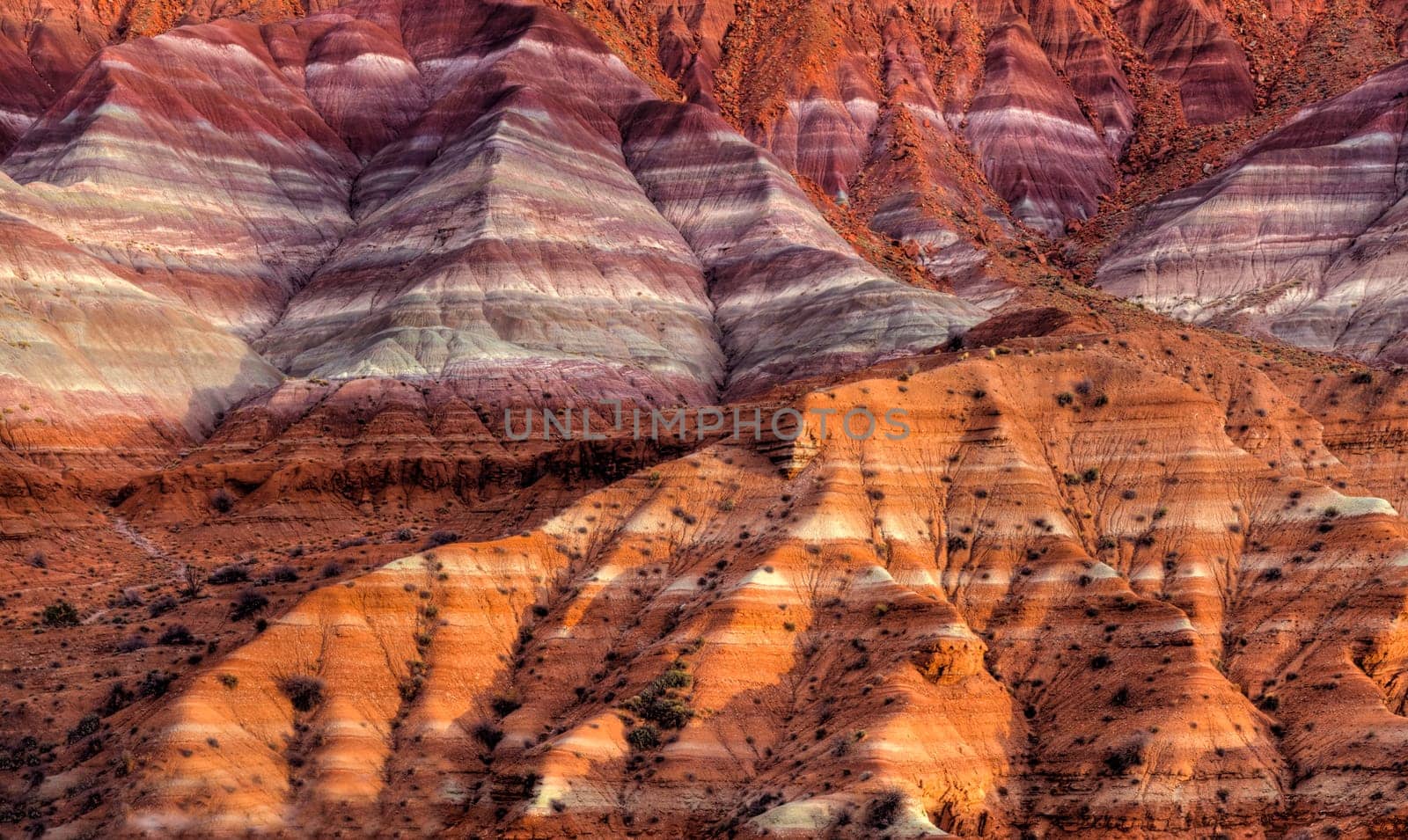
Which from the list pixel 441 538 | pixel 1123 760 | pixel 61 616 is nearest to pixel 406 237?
pixel 441 538

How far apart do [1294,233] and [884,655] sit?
412 feet

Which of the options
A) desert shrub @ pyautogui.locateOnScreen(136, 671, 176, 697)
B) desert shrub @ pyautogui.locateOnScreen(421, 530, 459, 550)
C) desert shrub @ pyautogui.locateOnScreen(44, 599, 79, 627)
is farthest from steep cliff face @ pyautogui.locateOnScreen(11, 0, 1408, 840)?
desert shrub @ pyautogui.locateOnScreen(421, 530, 459, 550)

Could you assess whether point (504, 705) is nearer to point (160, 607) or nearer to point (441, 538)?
point (441, 538)

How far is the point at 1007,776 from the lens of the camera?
5534 cm

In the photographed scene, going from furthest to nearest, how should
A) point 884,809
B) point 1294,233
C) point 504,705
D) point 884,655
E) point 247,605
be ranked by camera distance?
1. point 1294,233
2. point 247,605
3. point 504,705
4. point 884,655
5. point 884,809

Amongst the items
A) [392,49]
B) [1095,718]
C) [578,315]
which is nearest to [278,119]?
[392,49]

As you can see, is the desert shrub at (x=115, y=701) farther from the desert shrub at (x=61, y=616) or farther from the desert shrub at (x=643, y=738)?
the desert shrub at (x=643, y=738)

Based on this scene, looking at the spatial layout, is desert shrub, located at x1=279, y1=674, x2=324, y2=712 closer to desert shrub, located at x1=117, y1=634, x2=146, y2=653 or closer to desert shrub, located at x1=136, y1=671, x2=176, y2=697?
desert shrub, located at x1=136, y1=671, x2=176, y2=697

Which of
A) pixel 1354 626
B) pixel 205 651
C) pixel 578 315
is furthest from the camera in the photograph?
pixel 578 315

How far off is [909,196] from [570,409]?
76.8 meters

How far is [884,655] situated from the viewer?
59156mm

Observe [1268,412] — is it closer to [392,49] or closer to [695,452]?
[695,452]

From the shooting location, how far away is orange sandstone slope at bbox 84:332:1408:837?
53750 millimetres

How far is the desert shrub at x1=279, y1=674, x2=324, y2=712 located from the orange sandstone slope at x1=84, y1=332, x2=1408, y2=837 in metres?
0.14
